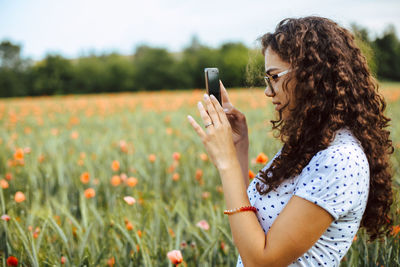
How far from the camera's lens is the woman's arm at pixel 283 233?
0.85 metres

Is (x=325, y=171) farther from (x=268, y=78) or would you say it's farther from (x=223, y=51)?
(x=223, y=51)

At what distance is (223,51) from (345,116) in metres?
41.0

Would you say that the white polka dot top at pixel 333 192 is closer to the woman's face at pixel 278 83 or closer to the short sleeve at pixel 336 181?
the short sleeve at pixel 336 181

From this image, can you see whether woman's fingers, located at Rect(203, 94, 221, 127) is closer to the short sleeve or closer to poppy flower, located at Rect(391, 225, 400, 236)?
the short sleeve

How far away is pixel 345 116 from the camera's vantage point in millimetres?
965

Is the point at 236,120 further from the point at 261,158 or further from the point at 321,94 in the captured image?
the point at 261,158

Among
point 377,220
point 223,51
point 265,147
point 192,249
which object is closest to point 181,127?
point 265,147

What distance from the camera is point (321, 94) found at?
3.11 ft

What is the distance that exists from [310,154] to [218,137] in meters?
0.26

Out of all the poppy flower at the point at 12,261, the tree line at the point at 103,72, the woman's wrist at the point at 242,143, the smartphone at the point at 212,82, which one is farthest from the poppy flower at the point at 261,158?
the tree line at the point at 103,72

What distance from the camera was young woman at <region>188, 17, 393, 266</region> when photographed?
0.86m

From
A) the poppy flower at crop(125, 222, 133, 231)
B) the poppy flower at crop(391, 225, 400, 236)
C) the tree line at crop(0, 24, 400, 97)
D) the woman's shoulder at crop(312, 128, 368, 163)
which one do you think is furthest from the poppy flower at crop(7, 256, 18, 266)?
the tree line at crop(0, 24, 400, 97)

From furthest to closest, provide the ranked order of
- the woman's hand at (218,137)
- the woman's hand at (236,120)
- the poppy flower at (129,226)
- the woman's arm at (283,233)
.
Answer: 1. the poppy flower at (129,226)
2. the woman's hand at (236,120)
3. the woman's hand at (218,137)
4. the woman's arm at (283,233)

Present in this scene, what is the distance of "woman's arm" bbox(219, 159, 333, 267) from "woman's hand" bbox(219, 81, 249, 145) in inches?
17.4
